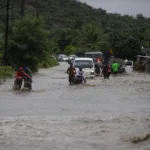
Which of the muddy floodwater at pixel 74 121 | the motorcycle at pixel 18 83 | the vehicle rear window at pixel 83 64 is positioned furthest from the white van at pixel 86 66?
the muddy floodwater at pixel 74 121

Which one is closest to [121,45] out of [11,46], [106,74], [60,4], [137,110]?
[11,46]

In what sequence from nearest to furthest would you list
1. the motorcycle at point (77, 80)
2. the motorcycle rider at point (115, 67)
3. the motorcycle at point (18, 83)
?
the motorcycle at point (18, 83)
the motorcycle at point (77, 80)
the motorcycle rider at point (115, 67)

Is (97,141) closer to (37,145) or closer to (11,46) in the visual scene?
(37,145)

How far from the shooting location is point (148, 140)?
32.1 ft

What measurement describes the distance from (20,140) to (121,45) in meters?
56.1

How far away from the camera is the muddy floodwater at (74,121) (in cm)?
1000

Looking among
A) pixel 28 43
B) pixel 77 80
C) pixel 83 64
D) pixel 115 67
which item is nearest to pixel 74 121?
pixel 77 80

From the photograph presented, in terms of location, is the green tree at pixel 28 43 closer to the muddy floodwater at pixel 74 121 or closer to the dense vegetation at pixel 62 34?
the dense vegetation at pixel 62 34

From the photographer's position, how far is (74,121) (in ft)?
44.7

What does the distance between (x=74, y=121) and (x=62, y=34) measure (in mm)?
95095

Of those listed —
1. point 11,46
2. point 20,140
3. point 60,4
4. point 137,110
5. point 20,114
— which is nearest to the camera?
point 20,140

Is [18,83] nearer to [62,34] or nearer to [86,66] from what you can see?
[86,66]

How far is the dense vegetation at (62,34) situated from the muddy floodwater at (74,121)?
18057mm

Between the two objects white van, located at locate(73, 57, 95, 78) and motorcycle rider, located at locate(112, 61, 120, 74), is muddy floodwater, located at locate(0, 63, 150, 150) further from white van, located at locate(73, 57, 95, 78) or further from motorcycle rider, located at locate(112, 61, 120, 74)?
motorcycle rider, located at locate(112, 61, 120, 74)
